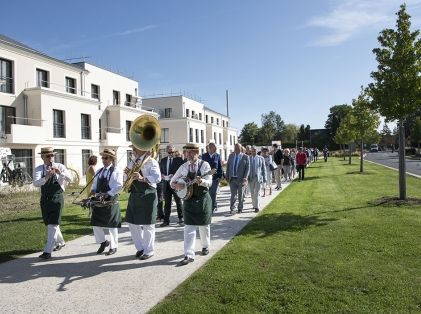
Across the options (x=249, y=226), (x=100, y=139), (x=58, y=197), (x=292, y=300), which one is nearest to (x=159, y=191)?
(x=249, y=226)

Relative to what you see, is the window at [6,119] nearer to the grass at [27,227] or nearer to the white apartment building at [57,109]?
the white apartment building at [57,109]

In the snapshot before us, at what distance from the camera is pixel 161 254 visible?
7.07 meters

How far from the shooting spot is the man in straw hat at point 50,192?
23.2ft

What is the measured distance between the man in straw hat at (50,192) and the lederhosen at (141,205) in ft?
4.43

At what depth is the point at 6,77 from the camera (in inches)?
990

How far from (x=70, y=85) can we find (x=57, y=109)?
4235mm

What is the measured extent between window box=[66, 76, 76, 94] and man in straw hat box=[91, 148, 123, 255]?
1007 inches

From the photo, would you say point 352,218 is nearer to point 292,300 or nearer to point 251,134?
point 292,300

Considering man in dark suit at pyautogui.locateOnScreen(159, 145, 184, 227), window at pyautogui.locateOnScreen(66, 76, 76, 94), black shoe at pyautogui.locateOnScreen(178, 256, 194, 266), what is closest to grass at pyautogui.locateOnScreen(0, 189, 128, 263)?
man in dark suit at pyautogui.locateOnScreen(159, 145, 184, 227)

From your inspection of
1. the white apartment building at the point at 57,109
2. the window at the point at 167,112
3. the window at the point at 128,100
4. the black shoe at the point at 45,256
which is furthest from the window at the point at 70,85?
the black shoe at the point at 45,256

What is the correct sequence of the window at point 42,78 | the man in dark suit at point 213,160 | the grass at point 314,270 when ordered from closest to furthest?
1. the grass at point 314,270
2. the man in dark suit at point 213,160
3. the window at point 42,78

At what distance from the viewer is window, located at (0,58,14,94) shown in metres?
24.8

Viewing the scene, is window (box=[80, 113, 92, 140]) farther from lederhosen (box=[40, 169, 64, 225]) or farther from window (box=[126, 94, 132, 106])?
lederhosen (box=[40, 169, 64, 225])

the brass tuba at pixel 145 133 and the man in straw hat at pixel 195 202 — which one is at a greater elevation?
the brass tuba at pixel 145 133
